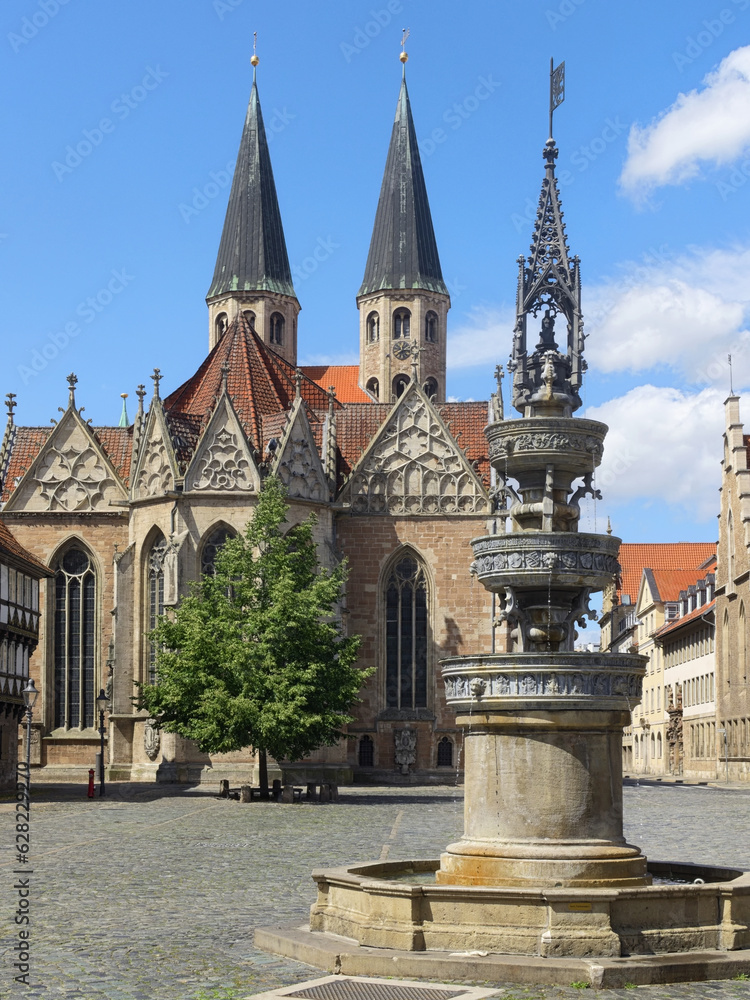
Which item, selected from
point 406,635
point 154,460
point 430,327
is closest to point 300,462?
point 154,460

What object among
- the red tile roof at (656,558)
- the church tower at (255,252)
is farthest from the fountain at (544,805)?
the red tile roof at (656,558)

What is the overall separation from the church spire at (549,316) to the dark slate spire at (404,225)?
5990 centimetres

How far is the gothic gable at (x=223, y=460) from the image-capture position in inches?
1828

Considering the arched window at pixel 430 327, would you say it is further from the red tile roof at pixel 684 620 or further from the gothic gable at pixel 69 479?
the gothic gable at pixel 69 479

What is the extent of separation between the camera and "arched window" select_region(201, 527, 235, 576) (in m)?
46.0

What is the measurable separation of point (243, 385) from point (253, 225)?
23455 millimetres

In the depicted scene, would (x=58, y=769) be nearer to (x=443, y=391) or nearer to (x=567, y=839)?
(x=443, y=391)

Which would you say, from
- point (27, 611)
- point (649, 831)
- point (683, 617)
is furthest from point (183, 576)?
point (683, 617)

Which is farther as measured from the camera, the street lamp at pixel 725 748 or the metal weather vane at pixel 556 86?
the street lamp at pixel 725 748

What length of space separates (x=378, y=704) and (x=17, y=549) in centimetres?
1423

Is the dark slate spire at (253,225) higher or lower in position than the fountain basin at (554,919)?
higher

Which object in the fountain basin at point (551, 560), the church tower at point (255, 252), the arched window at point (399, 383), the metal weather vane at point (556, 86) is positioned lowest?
the fountain basin at point (551, 560)

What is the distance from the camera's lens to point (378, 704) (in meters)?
49.3

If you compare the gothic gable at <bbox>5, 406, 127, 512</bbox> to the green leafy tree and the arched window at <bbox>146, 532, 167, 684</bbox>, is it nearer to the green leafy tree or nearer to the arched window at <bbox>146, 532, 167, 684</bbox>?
the arched window at <bbox>146, 532, 167, 684</bbox>
